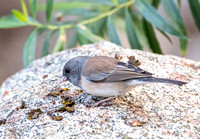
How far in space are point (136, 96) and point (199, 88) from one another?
0.67 metres

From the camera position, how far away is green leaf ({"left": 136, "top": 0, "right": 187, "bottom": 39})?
4008mm

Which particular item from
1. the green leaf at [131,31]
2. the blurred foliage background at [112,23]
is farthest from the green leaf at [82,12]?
the green leaf at [131,31]

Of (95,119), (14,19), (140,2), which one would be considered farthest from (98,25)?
(95,119)

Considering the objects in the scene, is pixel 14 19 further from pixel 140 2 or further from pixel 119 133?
pixel 119 133

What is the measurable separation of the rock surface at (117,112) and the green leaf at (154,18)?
762 millimetres

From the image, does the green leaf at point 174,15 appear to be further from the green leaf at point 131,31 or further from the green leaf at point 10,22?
the green leaf at point 10,22

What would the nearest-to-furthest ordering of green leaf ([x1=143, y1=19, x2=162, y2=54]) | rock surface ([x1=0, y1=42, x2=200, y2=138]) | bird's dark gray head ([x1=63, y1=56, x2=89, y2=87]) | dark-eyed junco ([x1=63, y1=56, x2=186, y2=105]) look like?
rock surface ([x1=0, y1=42, x2=200, y2=138]), dark-eyed junco ([x1=63, y1=56, x2=186, y2=105]), bird's dark gray head ([x1=63, y1=56, x2=89, y2=87]), green leaf ([x1=143, y1=19, x2=162, y2=54])

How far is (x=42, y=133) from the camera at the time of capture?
2.29 metres

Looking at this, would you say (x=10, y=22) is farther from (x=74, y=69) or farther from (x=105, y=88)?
(x=105, y=88)

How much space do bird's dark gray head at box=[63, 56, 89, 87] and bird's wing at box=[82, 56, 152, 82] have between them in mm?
78

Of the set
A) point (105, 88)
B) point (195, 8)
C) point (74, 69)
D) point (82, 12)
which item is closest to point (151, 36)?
point (195, 8)

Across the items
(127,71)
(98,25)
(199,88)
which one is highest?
(98,25)

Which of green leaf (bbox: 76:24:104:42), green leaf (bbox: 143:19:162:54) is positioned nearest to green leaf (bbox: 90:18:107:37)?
green leaf (bbox: 76:24:104:42)

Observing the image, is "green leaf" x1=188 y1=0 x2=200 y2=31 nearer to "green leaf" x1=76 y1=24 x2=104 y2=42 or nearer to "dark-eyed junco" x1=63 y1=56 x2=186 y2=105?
"green leaf" x1=76 y1=24 x2=104 y2=42
